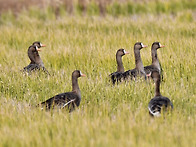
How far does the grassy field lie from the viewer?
4.64 meters

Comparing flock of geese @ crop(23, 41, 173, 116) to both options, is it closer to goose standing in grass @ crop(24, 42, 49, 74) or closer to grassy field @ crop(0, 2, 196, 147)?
goose standing in grass @ crop(24, 42, 49, 74)

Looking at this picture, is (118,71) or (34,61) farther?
(34,61)

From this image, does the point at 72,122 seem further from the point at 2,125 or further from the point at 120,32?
the point at 120,32

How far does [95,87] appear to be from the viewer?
6.74 meters

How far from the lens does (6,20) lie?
14945 mm

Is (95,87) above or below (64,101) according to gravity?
above

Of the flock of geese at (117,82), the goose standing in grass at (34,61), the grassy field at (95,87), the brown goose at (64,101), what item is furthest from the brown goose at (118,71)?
the goose standing in grass at (34,61)

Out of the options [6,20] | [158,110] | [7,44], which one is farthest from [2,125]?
[6,20]

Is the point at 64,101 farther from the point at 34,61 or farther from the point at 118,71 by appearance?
the point at 34,61

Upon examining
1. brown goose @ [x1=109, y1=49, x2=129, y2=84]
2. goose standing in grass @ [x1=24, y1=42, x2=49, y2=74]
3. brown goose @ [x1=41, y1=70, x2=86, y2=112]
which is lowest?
brown goose @ [x1=41, y1=70, x2=86, y2=112]

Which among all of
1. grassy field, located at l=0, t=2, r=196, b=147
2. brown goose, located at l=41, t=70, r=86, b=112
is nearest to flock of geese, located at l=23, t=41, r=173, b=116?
brown goose, located at l=41, t=70, r=86, b=112

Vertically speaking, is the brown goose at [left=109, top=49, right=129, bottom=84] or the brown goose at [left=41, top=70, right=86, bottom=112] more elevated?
the brown goose at [left=109, top=49, right=129, bottom=84]

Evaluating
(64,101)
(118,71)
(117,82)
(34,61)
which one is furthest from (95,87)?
(34,61)

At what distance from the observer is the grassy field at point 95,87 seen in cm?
464
